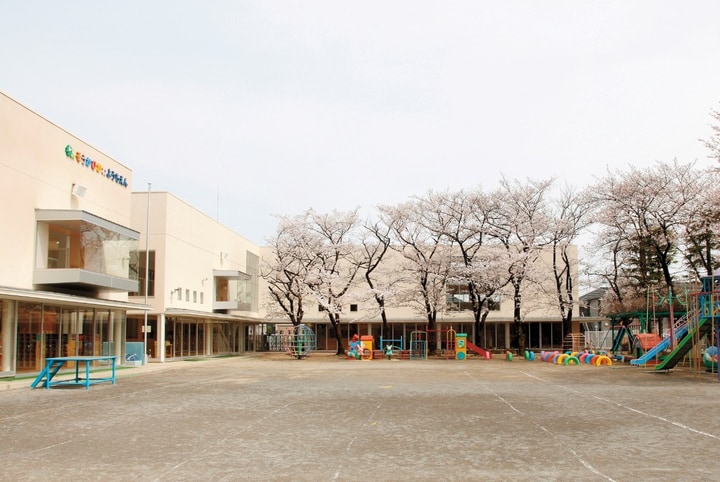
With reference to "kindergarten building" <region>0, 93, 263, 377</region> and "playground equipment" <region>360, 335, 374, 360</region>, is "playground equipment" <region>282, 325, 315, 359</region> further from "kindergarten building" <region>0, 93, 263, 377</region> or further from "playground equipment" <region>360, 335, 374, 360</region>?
"kindergarten building" <region>0, 93, 263, 377</region>

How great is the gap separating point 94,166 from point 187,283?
13.3 meters

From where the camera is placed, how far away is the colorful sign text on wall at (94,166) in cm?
2630

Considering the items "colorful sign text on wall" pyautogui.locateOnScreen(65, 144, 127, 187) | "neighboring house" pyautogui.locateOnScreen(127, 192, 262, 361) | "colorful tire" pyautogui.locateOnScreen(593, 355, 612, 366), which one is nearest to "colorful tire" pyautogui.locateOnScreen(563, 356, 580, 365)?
"colorful tire" pyautogui.locateOnScreen(593, 355, 612, 366)

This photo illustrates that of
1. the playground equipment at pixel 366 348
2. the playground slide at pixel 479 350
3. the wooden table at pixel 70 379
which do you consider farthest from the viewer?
the playground equipment at pixel 366 348

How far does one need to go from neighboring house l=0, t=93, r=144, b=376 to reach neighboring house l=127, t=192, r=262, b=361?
10.5 feet

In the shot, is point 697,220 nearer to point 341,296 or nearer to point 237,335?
point 341,296

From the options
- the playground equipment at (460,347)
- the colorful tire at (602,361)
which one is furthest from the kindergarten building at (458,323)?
the colorful tire at (602,361)

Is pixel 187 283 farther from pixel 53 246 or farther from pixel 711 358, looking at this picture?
pixel 711 358

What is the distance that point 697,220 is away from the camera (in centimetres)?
3178

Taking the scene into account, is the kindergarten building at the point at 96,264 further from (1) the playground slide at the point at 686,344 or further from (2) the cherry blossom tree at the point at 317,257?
(1) the playground slide at the point at 686,344

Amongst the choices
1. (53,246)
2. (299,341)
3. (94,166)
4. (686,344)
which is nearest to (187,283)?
(299,341)

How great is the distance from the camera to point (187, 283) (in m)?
40.5

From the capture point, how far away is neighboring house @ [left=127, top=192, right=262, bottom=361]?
37.0 m

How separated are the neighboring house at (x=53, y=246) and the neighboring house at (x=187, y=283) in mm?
3188
